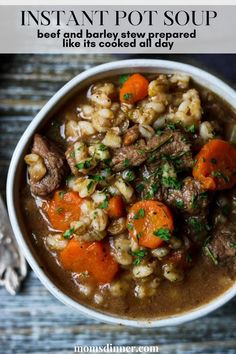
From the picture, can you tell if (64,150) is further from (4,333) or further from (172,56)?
(4,333)

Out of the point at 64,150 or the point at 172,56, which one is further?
the point at 172,56

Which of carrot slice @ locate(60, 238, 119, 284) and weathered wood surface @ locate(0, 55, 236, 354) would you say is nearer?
carrot slice @ locate(60, 238, 119, 284)

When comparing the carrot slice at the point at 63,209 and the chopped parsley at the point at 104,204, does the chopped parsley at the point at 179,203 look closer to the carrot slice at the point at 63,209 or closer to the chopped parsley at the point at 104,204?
the chopped parsley at the point at 104,204

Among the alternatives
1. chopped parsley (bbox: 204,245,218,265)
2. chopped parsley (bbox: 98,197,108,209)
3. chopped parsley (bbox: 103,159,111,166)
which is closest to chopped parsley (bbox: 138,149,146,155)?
chopped parsley (bbox: 103,159,111,166)

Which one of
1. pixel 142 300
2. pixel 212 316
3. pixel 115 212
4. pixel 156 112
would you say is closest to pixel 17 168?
pixel 115 212

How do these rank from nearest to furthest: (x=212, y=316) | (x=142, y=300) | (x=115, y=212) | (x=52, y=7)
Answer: (x=115, y=212) < (x=142, y=300) < (x=52, y=7) < (x=212, y=316)

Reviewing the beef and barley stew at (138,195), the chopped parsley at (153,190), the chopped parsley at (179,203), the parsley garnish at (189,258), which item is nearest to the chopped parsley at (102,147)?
the beef and barley stew at (138,195)

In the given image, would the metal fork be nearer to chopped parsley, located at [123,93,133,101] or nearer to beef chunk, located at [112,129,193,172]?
beef chunk, located at [112,129,193,172]
